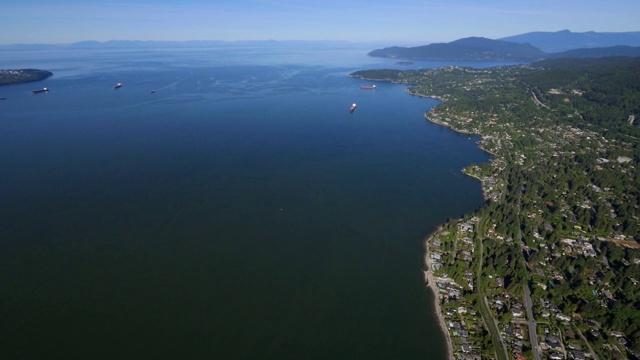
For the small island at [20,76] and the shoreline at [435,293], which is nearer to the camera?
the shoreline at [435,293]

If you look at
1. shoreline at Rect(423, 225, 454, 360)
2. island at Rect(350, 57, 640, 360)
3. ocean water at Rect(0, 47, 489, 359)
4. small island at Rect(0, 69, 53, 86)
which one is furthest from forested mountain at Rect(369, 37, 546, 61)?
shoreline at Rect(423, 225, 454, 360)

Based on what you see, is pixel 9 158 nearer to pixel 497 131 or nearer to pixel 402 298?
pixel 402 298

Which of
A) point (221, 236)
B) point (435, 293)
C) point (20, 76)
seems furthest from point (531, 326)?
point (20, 76)

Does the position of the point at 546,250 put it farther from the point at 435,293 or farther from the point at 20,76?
the point at 20,76

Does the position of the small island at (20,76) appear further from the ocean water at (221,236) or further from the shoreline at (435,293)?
the shoreline at (435,293)

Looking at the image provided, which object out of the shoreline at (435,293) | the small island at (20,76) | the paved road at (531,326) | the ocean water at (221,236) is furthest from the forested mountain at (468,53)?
the paved road at (531,326)

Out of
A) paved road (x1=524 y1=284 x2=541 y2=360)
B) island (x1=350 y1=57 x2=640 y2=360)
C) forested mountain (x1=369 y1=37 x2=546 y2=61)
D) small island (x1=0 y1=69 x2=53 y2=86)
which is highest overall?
forested mountain (x1=369 y1=37 x2=546 y2=61)

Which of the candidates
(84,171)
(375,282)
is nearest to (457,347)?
(375,282)

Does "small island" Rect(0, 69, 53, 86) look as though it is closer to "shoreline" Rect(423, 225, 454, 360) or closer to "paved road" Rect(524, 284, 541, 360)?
"shoreline" Rect(423, 225, 454, 360)
